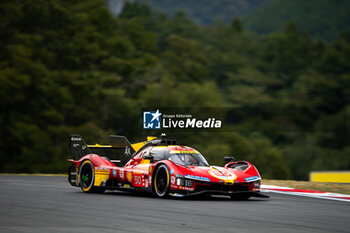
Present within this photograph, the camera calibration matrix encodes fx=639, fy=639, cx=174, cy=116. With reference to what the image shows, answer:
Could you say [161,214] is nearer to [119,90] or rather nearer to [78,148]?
[78,148]

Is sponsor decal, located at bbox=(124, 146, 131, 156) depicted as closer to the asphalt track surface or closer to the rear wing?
the rear wing

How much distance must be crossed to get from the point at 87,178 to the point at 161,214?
5382mm

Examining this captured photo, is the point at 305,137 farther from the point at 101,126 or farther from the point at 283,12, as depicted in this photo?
the point at 283,12

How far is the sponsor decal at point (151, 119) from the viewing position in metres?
23.3

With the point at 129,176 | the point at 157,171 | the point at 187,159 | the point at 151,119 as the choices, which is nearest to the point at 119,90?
the point at 151,119

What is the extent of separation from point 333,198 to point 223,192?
10.7 feet

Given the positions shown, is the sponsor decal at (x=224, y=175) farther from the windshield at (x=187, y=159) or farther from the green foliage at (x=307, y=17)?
the green foliage at (x=307, y=17)

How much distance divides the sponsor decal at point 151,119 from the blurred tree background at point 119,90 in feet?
55.7

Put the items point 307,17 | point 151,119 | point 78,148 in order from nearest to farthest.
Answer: point 78,148 < point 151,119 < point 307,17

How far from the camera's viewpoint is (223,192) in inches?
503

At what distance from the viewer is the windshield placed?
13.5 metres

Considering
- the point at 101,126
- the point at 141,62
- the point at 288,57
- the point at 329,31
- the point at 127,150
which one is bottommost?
the point at 127,150

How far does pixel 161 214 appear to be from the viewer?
33.3 ft

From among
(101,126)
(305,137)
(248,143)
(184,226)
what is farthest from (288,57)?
(184,226)
